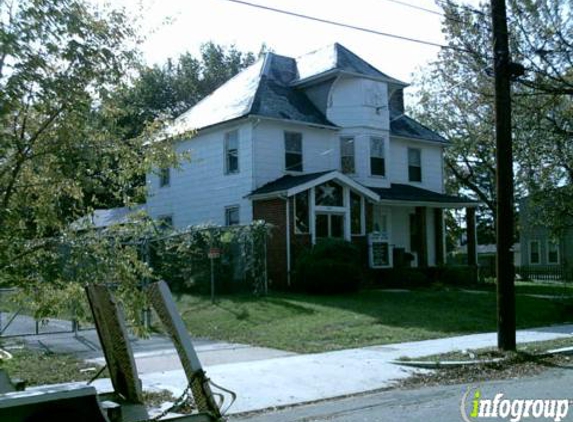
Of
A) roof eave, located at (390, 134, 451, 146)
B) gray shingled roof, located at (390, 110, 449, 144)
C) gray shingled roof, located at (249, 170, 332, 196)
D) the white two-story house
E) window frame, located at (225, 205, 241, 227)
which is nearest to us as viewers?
gray shingled roof, located at (249, 170, 332, 196)

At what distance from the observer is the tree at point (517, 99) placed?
17.9m

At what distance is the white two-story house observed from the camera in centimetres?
2422

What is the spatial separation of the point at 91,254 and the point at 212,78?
43.6 meters

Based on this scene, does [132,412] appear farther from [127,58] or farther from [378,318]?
[378,318]

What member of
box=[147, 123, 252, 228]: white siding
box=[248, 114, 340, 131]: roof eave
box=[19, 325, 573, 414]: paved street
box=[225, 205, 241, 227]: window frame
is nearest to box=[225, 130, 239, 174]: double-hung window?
box=[147, 123, 252, 228]: white siding

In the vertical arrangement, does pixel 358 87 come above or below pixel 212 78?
below

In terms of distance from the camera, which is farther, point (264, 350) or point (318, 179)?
point (318, 179)

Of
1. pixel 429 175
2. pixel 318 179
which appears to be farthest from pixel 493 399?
pixel 429 175

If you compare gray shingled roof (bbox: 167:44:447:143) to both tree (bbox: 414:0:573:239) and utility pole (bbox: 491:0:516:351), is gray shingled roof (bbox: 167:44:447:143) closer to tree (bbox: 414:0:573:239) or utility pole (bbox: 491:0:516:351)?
tree (bbox: 414:0:573:239)

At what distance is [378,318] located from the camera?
16.9 m

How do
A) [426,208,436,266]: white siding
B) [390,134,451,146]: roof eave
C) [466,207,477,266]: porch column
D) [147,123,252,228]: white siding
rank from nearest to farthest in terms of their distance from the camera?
[147,123,252,228]: white siding < [390,134,451,146]: roof eave < [426,208,436,266]: white siding < [466,207,477,266]: porch column

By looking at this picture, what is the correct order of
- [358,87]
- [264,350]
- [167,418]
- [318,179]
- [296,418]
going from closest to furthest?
[167,418] → [296,418] → [264,350] → [318,179] → [358,87]

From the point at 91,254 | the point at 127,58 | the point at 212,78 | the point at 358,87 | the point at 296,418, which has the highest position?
the point at 212,78

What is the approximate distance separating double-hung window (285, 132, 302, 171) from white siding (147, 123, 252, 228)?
5.95 ft
